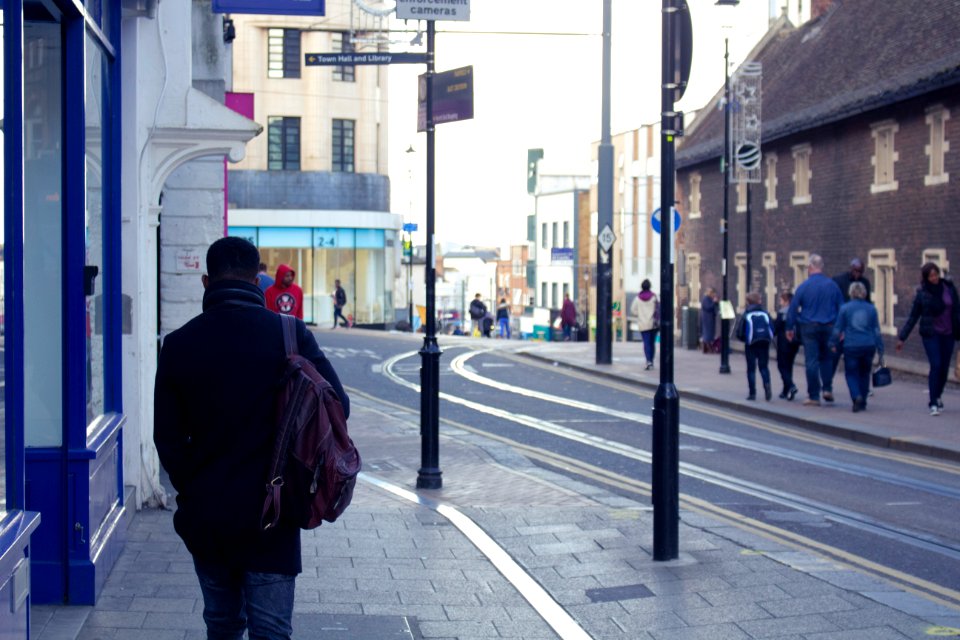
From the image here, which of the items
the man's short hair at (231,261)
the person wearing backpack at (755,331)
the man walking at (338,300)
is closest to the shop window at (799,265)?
the person wearing backpack at (755,331)

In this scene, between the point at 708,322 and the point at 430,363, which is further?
the point at 708,322

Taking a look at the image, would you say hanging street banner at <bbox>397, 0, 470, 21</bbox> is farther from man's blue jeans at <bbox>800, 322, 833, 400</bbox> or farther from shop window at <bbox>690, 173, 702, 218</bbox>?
shop window at <bbox>690, 173, 702, 218</bbox>

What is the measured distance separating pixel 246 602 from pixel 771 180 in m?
31.8

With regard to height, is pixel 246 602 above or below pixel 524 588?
above

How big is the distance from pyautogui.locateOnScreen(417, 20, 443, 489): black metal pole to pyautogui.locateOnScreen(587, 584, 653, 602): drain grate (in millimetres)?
3403

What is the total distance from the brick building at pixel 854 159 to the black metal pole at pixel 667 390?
16952mm

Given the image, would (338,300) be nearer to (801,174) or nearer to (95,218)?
(801,174)

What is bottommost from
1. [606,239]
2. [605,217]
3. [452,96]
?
[606,239]

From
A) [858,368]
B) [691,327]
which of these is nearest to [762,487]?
[858,368]

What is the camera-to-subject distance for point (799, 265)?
32.5 meters

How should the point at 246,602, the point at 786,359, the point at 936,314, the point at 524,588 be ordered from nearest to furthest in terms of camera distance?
the point at 246,602 < the point at 524,588 < the point at 936,314 < the point at 786,359

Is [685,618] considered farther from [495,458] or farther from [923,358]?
[923,358]

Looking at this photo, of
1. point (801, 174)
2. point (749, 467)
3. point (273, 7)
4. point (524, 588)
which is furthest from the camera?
point (801, 174)

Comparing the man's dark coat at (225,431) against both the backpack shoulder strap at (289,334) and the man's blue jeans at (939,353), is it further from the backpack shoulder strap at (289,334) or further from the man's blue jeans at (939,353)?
the man's blue jeans at (939,353)
